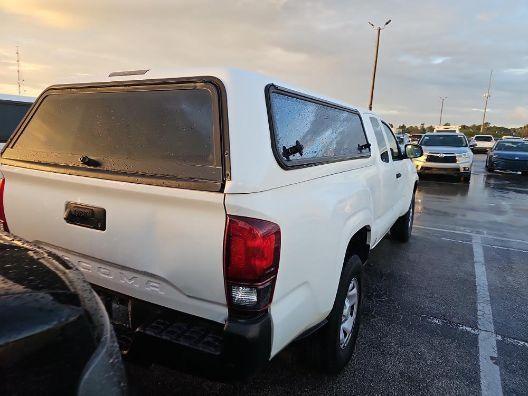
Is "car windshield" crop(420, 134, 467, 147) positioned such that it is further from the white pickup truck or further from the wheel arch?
the white pickup truck

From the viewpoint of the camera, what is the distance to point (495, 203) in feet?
34.9

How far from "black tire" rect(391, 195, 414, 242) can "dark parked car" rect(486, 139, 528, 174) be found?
44.4 feet

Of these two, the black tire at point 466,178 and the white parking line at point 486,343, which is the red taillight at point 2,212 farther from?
the black tire at point 466,178

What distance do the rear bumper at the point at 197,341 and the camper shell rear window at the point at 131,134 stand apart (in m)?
0.65

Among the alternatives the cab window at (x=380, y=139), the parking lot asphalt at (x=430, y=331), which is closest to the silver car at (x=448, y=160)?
the parking lot asphalt at (x=430, y=331)

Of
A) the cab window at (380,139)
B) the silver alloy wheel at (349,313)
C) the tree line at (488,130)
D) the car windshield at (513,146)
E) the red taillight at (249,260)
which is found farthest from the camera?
the tree line at (488,130)

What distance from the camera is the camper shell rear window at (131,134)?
2.11 metres

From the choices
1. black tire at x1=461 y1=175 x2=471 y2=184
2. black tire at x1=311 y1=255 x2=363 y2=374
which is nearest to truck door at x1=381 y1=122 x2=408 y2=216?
black tire at x1=311 y1=255 x2=363 y2=374

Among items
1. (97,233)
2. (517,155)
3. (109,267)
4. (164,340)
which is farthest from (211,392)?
(517,155)

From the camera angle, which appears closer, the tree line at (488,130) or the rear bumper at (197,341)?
the rear bumper at (197,341)

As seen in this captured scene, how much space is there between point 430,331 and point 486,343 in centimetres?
42

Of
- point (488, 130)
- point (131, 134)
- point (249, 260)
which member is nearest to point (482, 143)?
point (131, 134)

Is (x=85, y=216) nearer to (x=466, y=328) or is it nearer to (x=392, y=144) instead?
(x=466, y=328)

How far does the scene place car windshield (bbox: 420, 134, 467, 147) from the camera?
1587 centimetres
